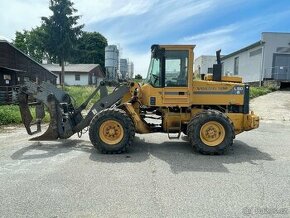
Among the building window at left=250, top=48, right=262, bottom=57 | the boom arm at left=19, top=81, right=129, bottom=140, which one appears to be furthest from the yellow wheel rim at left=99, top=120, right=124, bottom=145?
the building window at left=250, top=48, right=262, bottom=57

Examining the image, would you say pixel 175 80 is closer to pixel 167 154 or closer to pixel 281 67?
pixel 167 154

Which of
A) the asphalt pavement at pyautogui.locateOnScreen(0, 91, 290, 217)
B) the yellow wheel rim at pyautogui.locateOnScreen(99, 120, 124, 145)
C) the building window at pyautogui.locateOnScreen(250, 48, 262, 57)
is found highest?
the building window at pyautogui.locateOnScreen(250, 48, 262, 57)

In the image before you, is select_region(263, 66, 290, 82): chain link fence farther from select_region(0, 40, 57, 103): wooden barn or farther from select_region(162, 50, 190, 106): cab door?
select_region(162, 50, 190, 106): cab door

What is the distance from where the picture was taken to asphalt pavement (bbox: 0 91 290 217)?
197 inches

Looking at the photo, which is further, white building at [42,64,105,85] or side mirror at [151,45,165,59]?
white building at [42,64,105,85]

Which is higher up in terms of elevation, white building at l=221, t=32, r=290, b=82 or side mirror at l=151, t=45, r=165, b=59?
white building at l=221, t=32, r=290, b=82

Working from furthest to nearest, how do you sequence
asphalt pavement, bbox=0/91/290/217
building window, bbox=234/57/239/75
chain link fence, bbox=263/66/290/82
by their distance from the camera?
1. building window, bbox=234/57/239/75
2. chain link fence, bbox=263/66/290/82
3. asphalt pavement, bbox=0/91/290/217

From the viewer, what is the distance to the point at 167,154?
855 cm

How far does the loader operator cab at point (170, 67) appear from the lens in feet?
28.2

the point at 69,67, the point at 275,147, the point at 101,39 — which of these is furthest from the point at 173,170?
the point at 101,39

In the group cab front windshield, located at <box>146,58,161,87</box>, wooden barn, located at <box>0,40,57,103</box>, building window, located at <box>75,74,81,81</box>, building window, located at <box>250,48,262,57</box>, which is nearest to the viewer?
cab front windshield, located at <box>146,58,161,87</box>

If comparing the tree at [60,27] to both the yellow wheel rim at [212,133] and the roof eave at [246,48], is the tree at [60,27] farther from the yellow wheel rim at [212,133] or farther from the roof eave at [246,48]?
the yellow wheel rim at [212,133]

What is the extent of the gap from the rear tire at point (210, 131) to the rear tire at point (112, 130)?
1.51 meters

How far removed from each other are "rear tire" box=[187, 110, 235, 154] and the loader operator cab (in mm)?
1003
